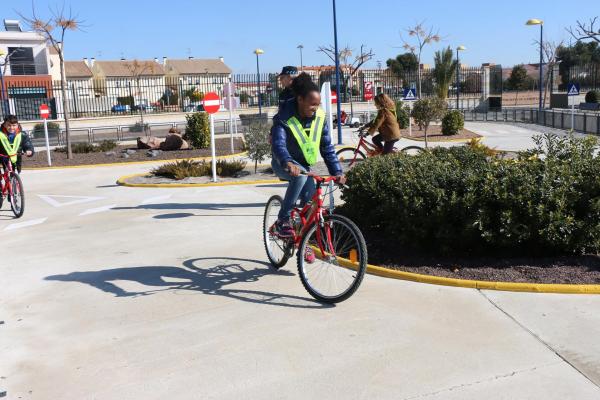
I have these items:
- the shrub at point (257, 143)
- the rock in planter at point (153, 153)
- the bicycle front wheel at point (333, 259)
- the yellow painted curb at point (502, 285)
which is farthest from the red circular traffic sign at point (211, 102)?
the yellow painted curb at point (502, 285)

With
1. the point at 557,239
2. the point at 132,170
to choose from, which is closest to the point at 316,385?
the point at 557,239

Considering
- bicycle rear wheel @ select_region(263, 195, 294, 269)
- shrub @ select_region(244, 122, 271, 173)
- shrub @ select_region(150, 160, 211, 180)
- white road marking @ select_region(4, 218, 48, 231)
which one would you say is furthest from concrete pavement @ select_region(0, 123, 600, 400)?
shrub @ select_region(244, 122, 271, 173)

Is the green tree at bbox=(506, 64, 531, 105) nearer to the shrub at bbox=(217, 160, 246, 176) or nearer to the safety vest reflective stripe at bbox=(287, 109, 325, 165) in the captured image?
the shrub at bbox=(217, 160, 246, 176)

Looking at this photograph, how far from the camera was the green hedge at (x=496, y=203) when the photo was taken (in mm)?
5508

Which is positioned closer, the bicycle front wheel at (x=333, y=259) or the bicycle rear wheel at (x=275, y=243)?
the bicycle front wheel at (x=333, y=259)

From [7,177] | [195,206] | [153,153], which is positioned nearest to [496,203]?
[195,206]

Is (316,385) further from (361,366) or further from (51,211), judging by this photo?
(51,211)

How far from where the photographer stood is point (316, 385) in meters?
3.66

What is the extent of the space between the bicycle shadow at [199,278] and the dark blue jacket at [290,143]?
1.15 meters

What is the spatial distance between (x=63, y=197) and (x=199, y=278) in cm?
722

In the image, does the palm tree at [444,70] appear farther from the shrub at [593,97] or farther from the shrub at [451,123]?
the shrub at [451,123]

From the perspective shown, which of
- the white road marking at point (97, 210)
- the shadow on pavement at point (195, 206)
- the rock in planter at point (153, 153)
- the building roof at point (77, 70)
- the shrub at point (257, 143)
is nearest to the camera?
the shadow on pavement at point (195, 206)

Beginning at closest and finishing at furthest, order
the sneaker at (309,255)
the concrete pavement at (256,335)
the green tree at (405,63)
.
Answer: the concrete pavement at (256,335) < the sneaker at (309,255) < the green tree at (405,63)

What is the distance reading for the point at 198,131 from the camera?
70.6 feet
